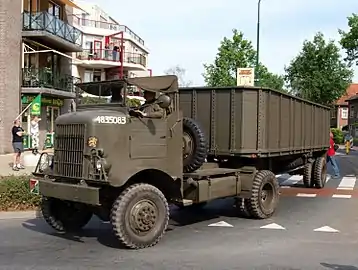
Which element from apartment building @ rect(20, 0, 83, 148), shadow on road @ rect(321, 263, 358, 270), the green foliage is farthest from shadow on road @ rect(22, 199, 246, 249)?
apartment building @ rect(20, 0, 83, 148)

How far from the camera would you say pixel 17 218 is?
10.4 m

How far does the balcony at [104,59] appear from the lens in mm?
53000

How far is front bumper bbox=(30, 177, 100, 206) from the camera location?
768 centimetres

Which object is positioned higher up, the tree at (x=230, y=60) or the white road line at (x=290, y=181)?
the tree at (x=230, y=60)

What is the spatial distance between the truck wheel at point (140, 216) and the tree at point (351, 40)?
2641 centimetres

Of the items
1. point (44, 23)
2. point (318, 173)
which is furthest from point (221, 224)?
point (44, 23)

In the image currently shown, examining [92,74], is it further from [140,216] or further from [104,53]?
[140,216]

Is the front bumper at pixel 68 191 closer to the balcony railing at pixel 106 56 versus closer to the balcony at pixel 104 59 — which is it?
the balcony at pixel 104 59

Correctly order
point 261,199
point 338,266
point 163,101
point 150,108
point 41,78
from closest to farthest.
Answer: point 338,266 → point 163,101 → point 150,108 → point 261,199 → point 41,78

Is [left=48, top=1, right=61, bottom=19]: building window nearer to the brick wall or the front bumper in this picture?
the brick wall

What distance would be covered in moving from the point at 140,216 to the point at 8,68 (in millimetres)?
21194

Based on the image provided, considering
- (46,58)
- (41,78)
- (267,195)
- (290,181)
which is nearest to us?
(267,195)

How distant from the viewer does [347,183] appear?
18.0 m

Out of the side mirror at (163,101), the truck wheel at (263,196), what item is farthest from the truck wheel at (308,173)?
the side mirror at (163,101)
